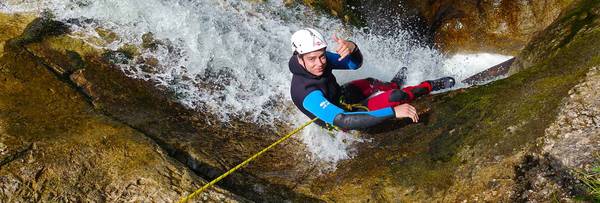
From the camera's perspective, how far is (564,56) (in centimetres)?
597

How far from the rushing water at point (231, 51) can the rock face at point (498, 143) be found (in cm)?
78

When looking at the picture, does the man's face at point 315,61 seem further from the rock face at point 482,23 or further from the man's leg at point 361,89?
the rock face at point 482,23

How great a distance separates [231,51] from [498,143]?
4922 millimetres

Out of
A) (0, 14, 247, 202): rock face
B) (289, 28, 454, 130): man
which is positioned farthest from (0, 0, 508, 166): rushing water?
(0, 14, 247, 202): rock face

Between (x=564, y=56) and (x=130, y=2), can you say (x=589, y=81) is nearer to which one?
(x=564, y=56)

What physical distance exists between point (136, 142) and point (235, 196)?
1.23 meters

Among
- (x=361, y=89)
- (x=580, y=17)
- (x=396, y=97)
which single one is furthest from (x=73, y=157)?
(x=580, y=17)

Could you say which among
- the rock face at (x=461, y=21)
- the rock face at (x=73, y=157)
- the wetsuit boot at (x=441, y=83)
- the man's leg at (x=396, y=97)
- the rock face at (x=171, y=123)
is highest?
the rock face at (x=461, y=21)

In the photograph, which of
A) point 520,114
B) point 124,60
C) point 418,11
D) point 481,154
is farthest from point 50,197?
point 418,11

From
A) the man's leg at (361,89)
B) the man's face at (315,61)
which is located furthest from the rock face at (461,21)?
the man's face at (315,61)

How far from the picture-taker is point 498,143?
5148mm

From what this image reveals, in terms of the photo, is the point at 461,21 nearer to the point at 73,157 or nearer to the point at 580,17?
the point at 580,17

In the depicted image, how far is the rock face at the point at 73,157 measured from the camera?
4766 millimetres

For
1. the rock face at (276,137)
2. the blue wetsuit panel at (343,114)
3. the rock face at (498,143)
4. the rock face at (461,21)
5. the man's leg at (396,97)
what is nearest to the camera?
the rock face at (498,143)
